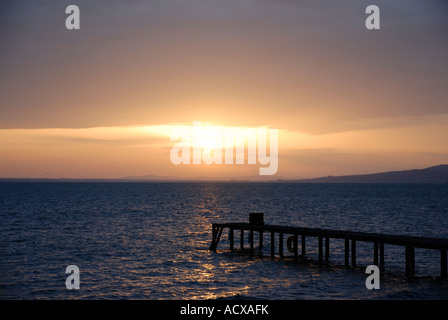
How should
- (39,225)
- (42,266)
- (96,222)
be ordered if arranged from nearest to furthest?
(42,266) → (39,225) → (96,222)

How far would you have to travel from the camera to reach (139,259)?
111 feet

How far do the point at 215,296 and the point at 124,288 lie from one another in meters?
4.85

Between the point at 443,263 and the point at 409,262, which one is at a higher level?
the point at 443,263

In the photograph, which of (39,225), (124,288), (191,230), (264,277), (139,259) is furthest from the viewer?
(39,225)

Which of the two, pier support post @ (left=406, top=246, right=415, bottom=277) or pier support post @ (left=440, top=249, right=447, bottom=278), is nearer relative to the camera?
pier support post @ (left=440, top=249, right=447, bottom=278)

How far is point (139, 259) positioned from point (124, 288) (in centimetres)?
957

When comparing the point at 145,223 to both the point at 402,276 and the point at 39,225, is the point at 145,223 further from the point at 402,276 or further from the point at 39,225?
the point at 402,276

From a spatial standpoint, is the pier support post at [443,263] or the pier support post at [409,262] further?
the pier support post at [409,262]

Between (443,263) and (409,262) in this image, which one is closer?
(443,263)
